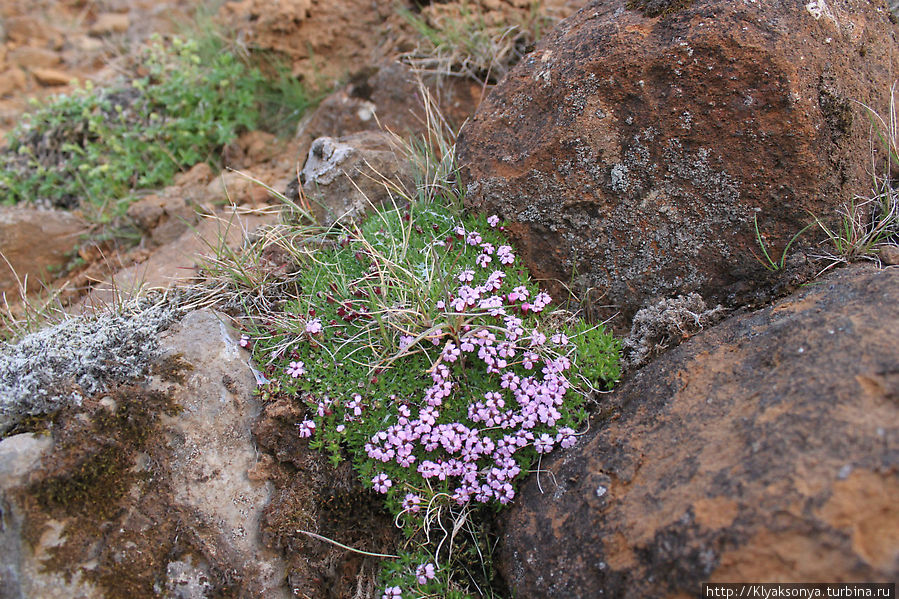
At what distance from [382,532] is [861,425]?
2124mm

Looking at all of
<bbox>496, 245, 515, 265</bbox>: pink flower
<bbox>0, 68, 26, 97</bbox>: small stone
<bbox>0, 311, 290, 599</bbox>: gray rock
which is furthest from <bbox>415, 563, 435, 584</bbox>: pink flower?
<bbox>0, 68, 26, 97</bbox>: small stone

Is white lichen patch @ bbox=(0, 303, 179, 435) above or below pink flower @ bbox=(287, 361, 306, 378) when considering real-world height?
above

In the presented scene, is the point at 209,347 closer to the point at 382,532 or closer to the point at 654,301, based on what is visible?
the point at 382,532

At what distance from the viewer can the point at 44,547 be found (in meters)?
2.58

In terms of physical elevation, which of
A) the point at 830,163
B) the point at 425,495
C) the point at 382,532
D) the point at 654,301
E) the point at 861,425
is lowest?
the point at 382,532

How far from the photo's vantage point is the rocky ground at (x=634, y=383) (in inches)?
87.1

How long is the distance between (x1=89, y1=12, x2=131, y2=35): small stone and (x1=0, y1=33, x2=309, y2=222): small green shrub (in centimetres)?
206

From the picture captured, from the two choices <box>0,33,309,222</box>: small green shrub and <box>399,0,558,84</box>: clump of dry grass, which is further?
<box>0,33,309,222</box>: small green shrub

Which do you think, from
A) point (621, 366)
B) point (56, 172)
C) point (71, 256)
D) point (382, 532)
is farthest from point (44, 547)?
point (56, 172)

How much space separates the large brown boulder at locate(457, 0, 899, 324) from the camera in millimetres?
3027

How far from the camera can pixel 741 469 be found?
2.26m

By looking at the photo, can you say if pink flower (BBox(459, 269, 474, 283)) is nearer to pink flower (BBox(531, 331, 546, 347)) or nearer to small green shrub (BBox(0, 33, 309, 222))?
pink flower (BBox(531, 331, 546, 347))

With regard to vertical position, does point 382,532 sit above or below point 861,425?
below

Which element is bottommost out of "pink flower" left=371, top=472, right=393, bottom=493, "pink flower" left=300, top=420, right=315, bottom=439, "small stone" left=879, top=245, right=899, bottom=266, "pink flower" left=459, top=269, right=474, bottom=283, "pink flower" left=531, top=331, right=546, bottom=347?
"pink flower" left=371, top=472, right=393, bottom=493
